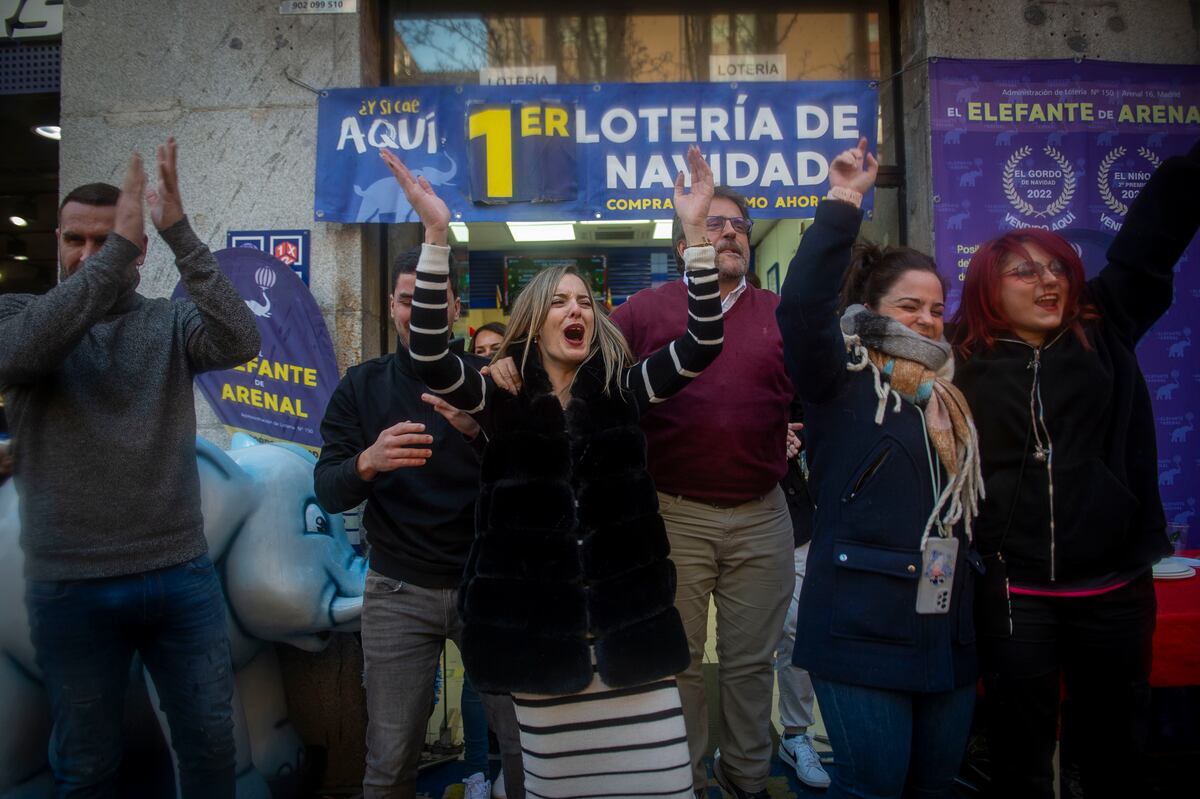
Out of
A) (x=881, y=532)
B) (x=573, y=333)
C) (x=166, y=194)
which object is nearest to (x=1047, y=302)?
(x=881, y=532)

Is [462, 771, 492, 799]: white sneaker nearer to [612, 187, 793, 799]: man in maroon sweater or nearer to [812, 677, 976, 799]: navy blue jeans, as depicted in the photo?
[612, 187, 793, 799]: man in maroon sweater

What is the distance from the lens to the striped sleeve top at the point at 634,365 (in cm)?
212

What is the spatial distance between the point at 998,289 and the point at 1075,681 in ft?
3.62

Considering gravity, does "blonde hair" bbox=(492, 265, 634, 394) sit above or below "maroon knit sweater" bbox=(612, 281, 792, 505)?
above

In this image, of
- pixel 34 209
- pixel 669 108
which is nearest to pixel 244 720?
pixel 669 108

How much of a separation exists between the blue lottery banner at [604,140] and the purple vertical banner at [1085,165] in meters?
0.68

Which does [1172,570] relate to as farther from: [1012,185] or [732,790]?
[1012,185]

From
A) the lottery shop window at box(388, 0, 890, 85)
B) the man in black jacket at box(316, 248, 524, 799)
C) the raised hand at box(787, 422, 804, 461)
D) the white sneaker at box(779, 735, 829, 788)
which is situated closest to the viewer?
the man in black jacket at box(316, 248, 524, 799)

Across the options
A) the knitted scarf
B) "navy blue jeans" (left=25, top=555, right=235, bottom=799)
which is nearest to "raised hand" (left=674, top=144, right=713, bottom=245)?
the knitted scarf

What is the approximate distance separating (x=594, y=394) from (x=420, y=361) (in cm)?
50

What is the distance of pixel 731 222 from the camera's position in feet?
Result: 9.68

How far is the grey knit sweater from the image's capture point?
2209mm

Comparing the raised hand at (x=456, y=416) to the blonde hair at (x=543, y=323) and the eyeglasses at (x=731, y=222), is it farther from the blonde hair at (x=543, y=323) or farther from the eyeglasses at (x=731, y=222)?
the eyeglasses at (x=731, y=222)

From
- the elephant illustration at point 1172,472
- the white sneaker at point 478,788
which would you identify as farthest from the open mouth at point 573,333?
the elephant illustration at point 1172,472
